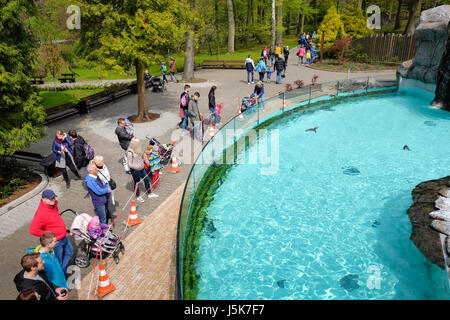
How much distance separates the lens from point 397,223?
9.20 meters

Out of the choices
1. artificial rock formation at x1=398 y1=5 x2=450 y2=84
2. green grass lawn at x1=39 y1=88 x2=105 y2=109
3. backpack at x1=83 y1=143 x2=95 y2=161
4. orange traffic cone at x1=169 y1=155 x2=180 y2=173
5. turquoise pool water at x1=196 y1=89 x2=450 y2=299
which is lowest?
turquoise pool water at x1=196 y1=89 x2=450 y2=299

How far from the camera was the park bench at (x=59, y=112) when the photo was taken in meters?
15.9

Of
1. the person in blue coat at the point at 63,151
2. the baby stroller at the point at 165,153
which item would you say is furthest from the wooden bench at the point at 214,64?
the person in blue coat at the point at 63,151

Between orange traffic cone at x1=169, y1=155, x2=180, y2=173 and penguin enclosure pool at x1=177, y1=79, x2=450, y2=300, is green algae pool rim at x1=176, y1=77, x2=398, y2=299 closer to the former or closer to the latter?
penguin enclosure pool at x1=177, y1=79, x2=450, y2=300

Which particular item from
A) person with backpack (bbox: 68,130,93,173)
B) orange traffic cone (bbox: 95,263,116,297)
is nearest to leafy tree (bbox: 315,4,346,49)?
person with backpack (bbox: 68,130,93,173)

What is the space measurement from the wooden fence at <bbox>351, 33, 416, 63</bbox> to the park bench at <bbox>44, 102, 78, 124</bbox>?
25473mm

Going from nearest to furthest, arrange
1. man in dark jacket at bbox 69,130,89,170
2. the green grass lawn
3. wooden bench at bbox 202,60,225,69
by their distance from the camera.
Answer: man in dark jacket at bbox 69,130,89,170, the green grass lawn, wooden bench at bbox 202,60,225,69

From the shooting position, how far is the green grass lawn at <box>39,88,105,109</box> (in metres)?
20.6

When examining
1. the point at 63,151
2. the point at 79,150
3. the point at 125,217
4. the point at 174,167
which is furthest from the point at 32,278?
the point at 174,167

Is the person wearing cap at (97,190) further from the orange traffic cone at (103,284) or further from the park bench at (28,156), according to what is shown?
the park bench at (28,156)

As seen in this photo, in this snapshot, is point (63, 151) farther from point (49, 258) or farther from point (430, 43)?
point (430, 43)

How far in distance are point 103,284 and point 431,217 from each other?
8162 millimetres

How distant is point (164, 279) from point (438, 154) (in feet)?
40.7

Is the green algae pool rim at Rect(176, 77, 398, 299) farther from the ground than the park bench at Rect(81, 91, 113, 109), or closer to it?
closer to it
